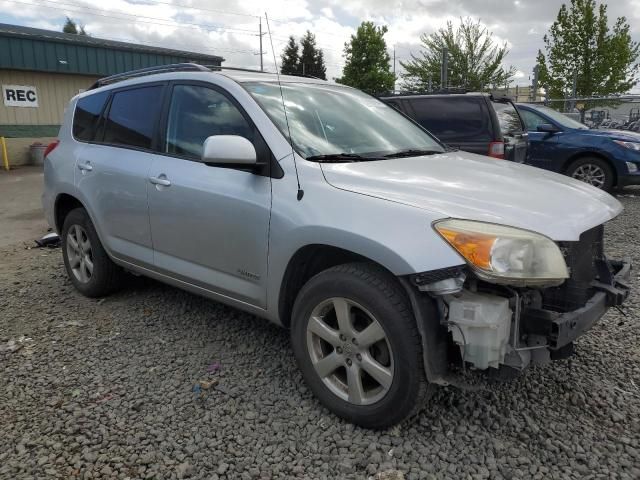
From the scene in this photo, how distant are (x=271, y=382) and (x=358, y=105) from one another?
1.92 metres

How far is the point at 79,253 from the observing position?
4.49 meters

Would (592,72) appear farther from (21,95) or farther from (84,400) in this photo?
(84,400)

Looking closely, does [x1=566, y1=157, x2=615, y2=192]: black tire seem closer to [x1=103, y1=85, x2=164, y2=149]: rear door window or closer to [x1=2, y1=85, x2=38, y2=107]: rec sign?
[x1=103, y1=85, x2=164, y2=149]: rear door window

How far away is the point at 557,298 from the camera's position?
8.13 feet

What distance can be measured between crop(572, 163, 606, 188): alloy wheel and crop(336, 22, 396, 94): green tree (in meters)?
28.9

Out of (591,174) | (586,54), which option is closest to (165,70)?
(591,174)

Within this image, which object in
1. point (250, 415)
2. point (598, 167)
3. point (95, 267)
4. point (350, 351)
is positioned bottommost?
point (250, 415)

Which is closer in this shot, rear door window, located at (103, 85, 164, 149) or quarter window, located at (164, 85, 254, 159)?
quarter window, located at (164, 85, 254, 159)

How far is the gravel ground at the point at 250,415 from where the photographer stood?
2.38 m

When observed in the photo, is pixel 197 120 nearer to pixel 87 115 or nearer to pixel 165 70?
pixel 165 70

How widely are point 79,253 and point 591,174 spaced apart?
800cm

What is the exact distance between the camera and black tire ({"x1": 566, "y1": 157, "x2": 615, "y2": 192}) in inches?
346

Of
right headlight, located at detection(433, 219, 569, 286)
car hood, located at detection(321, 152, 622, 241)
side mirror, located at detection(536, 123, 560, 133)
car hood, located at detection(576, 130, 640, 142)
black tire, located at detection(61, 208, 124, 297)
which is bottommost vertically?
black tire, located at detection(61, 208, 124, 297)

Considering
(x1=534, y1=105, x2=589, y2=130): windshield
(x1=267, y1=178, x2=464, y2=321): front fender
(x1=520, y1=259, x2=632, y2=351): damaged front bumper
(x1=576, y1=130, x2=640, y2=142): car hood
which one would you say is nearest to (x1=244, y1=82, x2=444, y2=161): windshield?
(x1=267, y1=178, x2=464, y2=321): front fender
